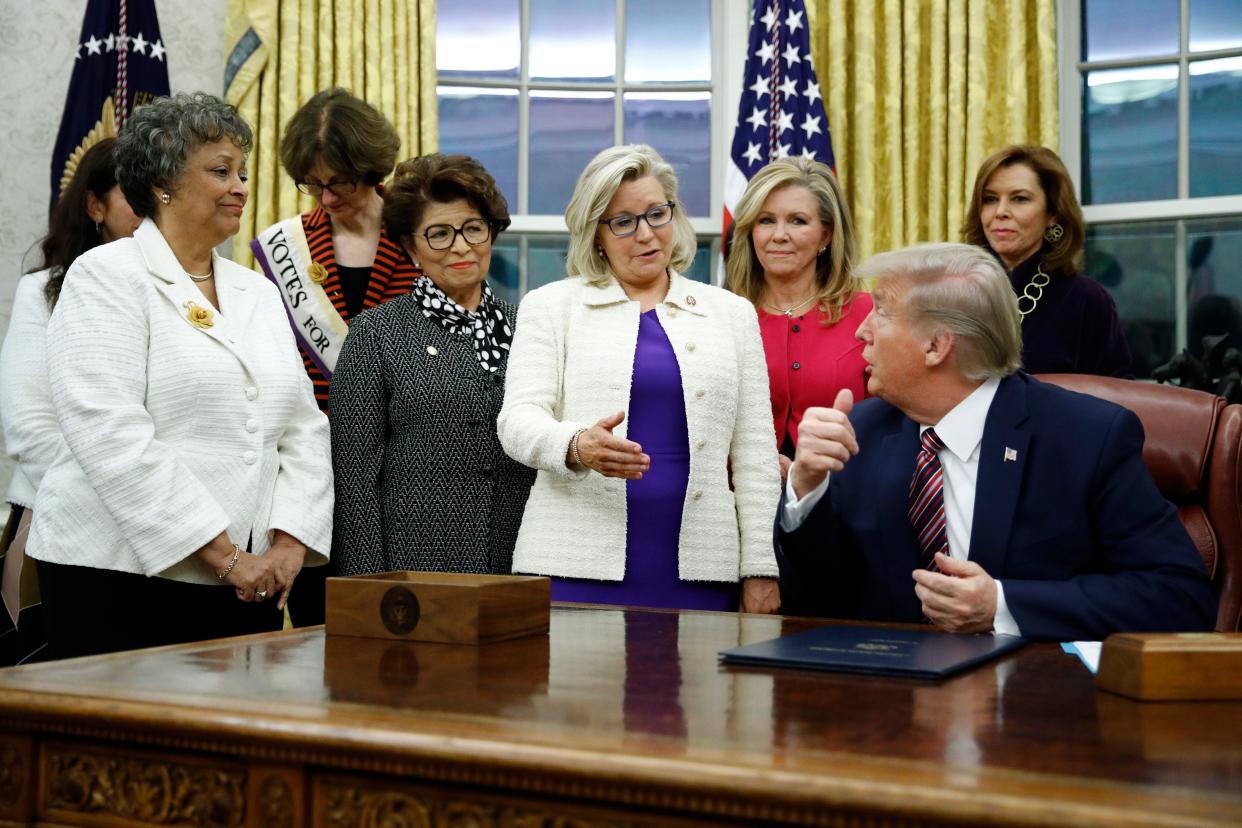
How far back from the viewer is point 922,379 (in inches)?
84.4

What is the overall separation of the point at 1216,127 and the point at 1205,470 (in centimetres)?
269

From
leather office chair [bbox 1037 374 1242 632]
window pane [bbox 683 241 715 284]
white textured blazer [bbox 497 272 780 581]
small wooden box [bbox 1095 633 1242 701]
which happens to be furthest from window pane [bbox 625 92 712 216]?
small wooden box [bbox 1095 633 1242 701]

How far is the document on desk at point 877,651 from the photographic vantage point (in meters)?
1.44

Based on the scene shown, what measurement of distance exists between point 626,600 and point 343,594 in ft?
2.71

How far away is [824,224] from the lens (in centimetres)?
316

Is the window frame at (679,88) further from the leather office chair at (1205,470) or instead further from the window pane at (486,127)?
the leather office chair at (1205,470)

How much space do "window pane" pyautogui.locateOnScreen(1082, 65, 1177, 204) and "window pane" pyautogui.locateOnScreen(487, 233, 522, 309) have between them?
2.12 m

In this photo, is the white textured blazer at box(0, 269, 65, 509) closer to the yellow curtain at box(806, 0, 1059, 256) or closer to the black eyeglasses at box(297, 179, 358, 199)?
the black eyeglasses at box(297, 179, 358, 199)

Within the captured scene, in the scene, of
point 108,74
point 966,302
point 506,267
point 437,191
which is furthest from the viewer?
point 506,267

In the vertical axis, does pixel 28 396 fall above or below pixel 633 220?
below

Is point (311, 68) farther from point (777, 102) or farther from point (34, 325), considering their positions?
point (34, 325)

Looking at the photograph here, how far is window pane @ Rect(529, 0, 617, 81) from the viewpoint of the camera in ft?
16.6

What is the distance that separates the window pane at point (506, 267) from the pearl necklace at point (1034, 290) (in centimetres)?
215

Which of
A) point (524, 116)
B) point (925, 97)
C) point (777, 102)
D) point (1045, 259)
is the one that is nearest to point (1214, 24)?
point (925, 97)
